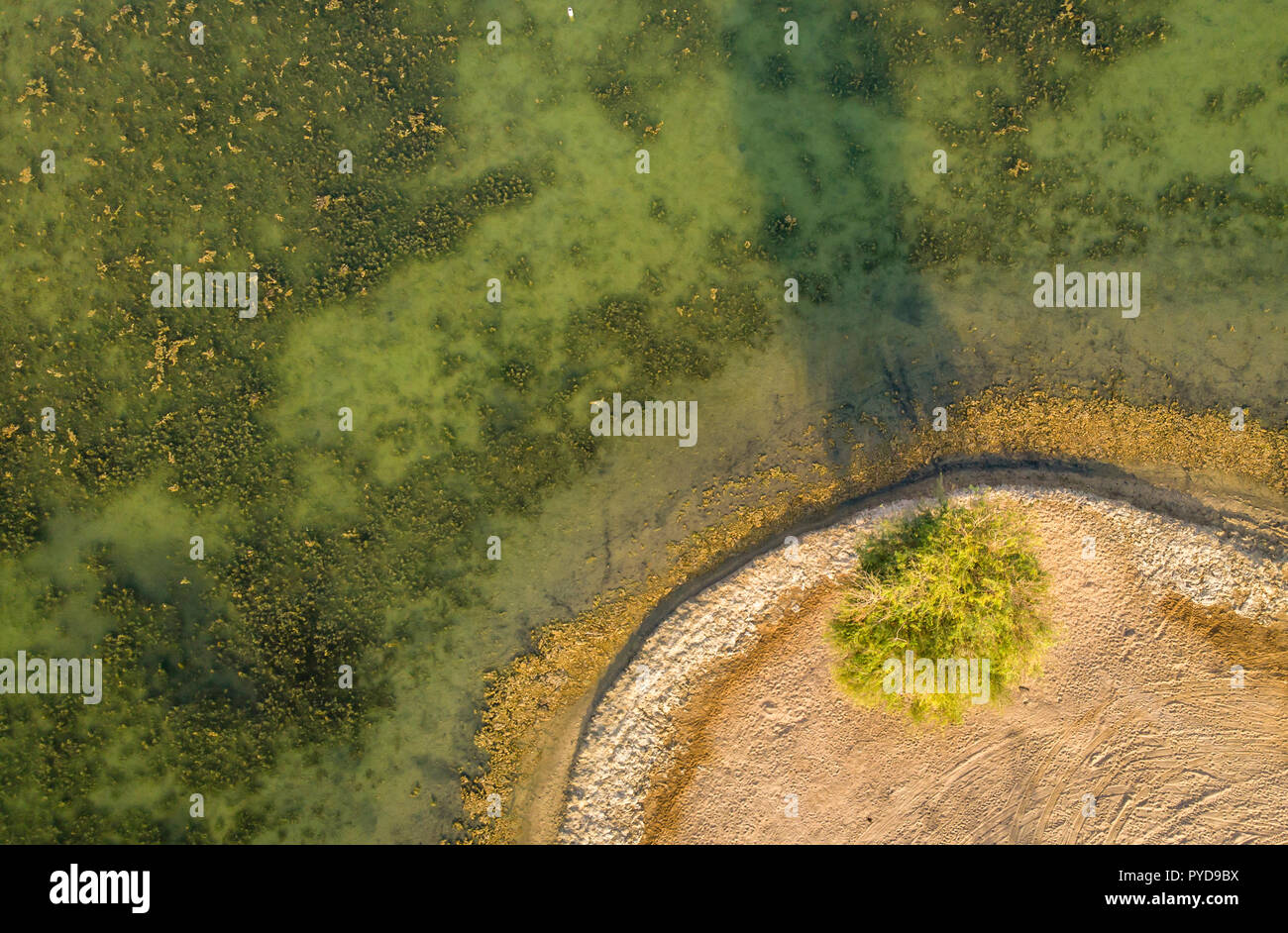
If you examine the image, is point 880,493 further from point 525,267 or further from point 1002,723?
point 525,267

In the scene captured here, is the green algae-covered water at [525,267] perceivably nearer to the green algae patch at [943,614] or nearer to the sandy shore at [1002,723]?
the sandy shore at [1002,723]

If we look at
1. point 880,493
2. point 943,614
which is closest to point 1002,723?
point 943,614

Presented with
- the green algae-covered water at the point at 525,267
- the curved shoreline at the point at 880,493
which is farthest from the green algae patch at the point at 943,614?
the green algae-covered water at the point at 525,267

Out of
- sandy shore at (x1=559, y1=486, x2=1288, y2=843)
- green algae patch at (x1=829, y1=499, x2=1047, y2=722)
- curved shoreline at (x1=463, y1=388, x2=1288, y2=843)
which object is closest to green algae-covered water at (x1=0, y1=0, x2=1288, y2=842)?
curved shoreline at (x1=463, y1=388, x2=1288, y2=843)

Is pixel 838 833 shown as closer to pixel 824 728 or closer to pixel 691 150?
pixel 824 728

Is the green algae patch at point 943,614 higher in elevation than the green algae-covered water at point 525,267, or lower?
lower
